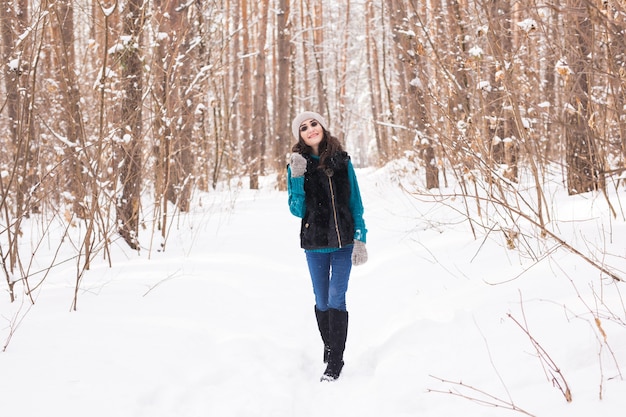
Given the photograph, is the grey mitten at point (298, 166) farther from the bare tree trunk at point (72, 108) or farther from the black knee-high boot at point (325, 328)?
the bare tree trunk at point (72, 108)

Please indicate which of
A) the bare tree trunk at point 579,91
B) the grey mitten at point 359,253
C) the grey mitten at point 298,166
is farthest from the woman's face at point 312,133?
the bare tree trunk at point 579,91

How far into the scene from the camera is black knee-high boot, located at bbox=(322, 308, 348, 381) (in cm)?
294

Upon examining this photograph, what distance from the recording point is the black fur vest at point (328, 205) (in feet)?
9.56

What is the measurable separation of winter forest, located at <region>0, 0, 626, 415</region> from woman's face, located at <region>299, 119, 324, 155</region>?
820mm

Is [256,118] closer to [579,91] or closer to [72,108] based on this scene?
[72,108]

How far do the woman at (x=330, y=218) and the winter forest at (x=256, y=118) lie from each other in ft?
1.87

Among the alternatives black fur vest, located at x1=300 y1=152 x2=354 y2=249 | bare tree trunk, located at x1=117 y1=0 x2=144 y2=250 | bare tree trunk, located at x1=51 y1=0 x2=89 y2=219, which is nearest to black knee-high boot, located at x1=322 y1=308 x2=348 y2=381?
black fur vest, located at x1=300 y1=152 x2=354 y2=249

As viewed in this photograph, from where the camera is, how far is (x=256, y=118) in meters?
15.6

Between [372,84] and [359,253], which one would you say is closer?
[359,253]

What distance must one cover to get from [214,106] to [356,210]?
10224mm

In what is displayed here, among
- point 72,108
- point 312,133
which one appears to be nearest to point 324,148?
point 312,133

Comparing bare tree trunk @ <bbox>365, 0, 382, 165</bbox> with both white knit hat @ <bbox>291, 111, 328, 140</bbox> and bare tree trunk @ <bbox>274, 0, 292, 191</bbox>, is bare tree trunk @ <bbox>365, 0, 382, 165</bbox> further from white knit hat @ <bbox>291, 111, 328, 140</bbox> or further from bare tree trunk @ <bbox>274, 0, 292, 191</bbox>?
white knit hat @ <bbox>291, 111, 328, 140</bbox>

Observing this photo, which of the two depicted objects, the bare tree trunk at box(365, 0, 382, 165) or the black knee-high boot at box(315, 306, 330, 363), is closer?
the black knee-high boot at box(315, 306, 330, 363)

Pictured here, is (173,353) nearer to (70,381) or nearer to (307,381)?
(70,381)
